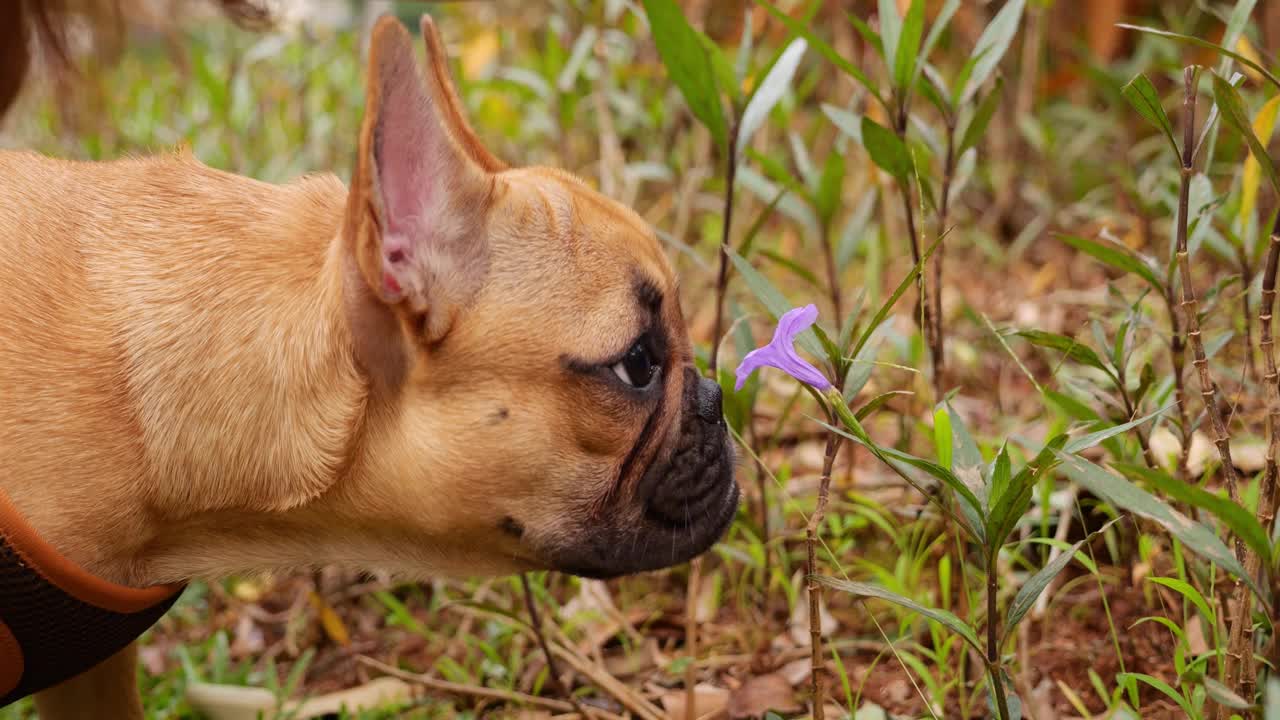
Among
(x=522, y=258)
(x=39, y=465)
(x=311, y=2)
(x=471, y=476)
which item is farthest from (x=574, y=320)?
(x=311, y=2)

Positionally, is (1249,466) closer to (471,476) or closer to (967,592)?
(967,592)

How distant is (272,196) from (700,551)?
1.04 m

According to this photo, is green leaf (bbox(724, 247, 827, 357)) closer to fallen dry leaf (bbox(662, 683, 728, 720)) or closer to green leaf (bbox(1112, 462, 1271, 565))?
green leaf (bbox(1112, 462, 1271, 565))

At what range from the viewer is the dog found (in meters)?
1.94

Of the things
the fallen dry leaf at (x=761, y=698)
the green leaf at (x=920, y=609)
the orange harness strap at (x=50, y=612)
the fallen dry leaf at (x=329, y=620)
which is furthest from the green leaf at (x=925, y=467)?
the fallen dry leaf at (x=329, y=620)

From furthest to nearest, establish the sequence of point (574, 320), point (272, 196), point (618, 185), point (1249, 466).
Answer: point (618, 185), point (1249, 466), point (272, 196), point (574, 320)

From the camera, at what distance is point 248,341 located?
6.57ft

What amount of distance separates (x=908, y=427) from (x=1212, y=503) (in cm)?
162

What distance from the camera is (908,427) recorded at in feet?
9.95

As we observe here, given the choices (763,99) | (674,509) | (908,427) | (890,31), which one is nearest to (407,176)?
(674,509)

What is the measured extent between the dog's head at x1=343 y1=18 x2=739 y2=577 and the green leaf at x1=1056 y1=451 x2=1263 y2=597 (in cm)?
82

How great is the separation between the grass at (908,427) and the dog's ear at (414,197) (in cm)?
47

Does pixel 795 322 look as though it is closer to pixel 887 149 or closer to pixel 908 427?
pixel 887 149

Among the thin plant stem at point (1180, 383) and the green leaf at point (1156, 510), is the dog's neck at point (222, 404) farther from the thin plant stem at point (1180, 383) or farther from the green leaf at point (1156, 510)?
the thin plant stem at point (1180, 383)
